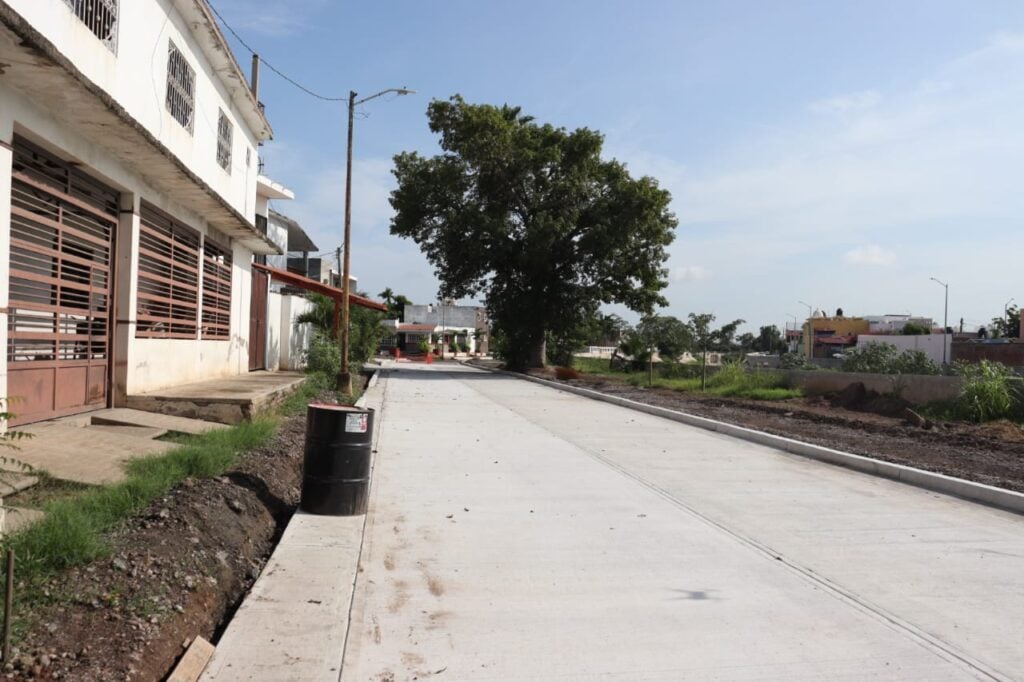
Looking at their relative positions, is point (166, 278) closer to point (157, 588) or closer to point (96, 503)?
point (96, 503)

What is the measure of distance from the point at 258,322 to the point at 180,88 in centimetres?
985

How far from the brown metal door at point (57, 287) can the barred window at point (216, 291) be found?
502 centimetres

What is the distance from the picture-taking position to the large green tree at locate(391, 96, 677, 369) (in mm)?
34000

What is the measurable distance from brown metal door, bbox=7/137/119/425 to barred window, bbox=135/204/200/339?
100 cm

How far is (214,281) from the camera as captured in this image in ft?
53.5

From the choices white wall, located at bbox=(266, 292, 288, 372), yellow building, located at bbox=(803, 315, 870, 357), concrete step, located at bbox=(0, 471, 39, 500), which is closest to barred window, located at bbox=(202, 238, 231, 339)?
white wall, located at bbox=(266, 292, 288, 372)

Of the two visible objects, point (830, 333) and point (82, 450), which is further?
point (830, 333)

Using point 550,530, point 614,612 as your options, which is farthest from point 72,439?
point 614,612

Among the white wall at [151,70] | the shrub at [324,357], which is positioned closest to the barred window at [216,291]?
the white wall at [151,70]

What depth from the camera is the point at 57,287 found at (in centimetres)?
911

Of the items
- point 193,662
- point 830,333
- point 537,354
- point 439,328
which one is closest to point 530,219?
point 537,354

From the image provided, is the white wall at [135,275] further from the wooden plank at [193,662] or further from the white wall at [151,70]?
the wooden plank at [193,662]

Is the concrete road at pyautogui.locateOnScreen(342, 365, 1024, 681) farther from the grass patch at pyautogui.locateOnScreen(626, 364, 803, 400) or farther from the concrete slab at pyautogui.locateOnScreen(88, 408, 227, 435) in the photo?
the grass patch at pyautogui.locateOnScreen(626, 364, 803, 400)

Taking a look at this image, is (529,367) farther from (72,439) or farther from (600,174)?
(72,439)
